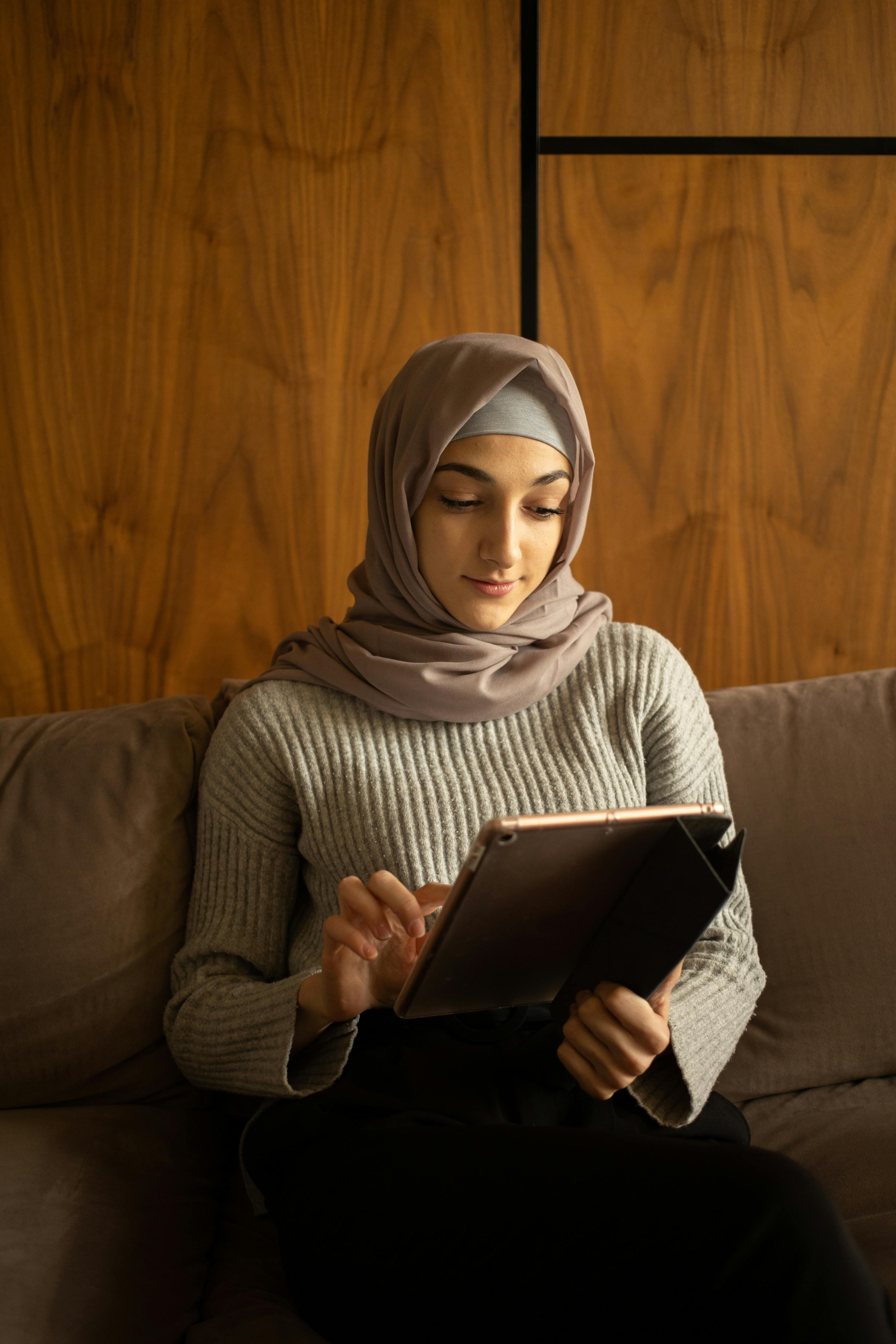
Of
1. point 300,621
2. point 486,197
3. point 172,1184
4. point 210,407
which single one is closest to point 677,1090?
point 172,1184

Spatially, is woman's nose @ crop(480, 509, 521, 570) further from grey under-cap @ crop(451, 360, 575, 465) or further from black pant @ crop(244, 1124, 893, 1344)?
black pant @ crop(244, 1124, 893, 1344)

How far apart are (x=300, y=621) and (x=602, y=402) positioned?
2.05ft

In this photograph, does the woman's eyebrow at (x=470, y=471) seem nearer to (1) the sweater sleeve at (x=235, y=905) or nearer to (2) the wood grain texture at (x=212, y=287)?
(1) the sweater sleeve at (x=235, y=905)

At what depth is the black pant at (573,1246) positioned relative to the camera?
0.66 meters

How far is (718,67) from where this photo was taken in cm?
155

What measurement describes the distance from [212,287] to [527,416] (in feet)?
2.38

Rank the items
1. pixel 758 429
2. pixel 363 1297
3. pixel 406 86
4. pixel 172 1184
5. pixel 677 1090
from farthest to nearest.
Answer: pixel 758 429 → pixel 406 86 → pixel 172 1184 → pixel 677 1090 → pixel 363 1297

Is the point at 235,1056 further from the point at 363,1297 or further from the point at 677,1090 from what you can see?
the point at 677,1090

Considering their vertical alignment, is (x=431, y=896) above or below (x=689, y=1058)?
above

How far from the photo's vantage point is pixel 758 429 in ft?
5.40

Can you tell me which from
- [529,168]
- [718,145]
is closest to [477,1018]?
[529,168]

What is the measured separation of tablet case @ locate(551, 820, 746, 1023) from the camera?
697 mm

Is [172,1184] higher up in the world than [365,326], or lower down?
lower down

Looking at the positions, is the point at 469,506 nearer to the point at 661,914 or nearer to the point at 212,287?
the point at 661,914
